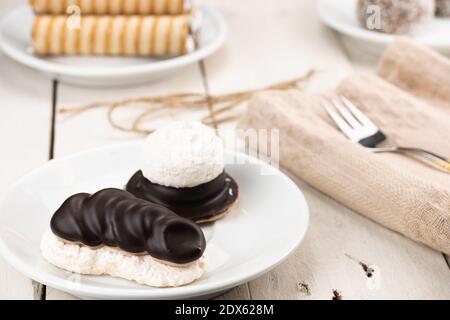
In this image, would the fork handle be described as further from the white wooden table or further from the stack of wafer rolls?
the stack of wafer rolls

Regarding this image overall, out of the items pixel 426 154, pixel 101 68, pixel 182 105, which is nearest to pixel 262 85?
pixel 182 105

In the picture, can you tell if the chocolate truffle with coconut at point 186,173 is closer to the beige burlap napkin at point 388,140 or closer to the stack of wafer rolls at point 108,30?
the beige burlap napkin at point 388,140

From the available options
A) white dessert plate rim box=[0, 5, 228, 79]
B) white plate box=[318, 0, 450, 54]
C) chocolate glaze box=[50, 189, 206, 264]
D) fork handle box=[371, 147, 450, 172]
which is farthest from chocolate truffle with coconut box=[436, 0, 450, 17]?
chocolate glaze box=[50, 189, 206, 264]

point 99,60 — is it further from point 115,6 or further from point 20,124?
point 20,124

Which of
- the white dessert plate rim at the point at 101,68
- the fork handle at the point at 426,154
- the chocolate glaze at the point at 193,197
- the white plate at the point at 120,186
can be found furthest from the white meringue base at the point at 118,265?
the white dessert plate rim at the point at 101,68

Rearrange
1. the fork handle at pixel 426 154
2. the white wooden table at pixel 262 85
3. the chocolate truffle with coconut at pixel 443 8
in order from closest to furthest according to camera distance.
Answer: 1. the white wooden table at pixel 262 85
2. the fork handle at pixel 426 154
3. the chocolate truffle with coconut at pixel 443 8
